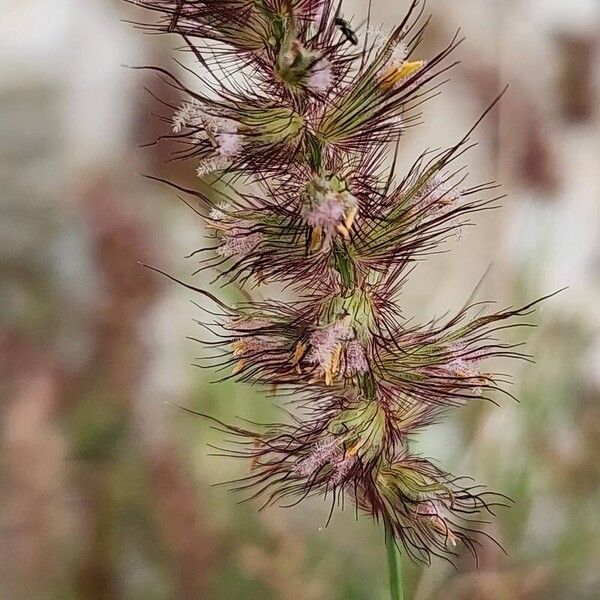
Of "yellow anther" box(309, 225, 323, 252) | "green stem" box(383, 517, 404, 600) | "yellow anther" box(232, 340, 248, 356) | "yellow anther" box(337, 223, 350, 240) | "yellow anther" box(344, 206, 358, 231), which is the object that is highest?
"yellow anther" box(344, 206, 358, 231)

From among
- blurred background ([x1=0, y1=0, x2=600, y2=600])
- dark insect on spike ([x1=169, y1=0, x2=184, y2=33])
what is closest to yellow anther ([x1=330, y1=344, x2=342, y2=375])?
dark insect on spike ([x1=169, y1=0, x2=184, y2=33])

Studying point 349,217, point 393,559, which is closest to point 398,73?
point 349,217

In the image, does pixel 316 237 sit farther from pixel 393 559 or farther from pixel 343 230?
pixel 393 559

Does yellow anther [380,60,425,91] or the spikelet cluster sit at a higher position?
yellow anther [380,60,425,91]

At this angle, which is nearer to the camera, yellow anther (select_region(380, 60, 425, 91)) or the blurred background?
yellow anther (select_region(380, 60, 425, 91))

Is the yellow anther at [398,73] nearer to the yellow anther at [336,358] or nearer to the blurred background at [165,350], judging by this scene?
the yellow anther at [336,358]

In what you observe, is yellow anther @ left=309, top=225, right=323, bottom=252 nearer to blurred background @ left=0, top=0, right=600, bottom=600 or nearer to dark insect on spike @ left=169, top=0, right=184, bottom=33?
dark insect on spike @ left=169, top=0, right=184, bottom=33
